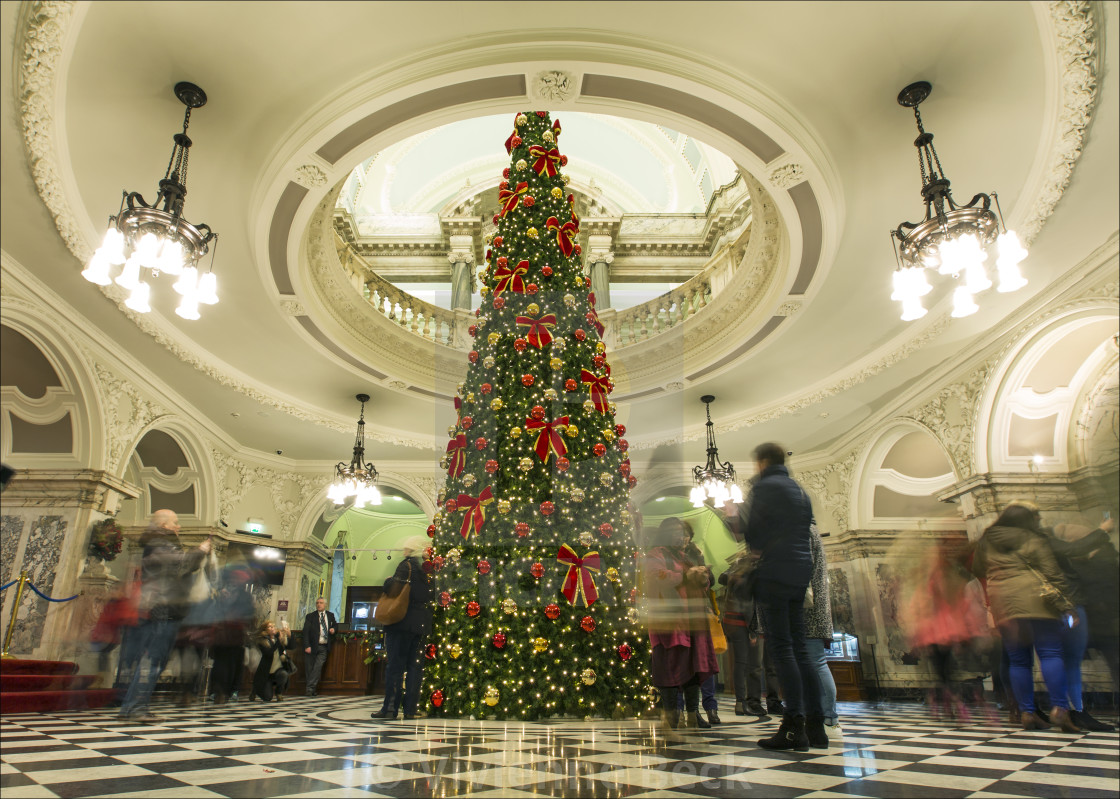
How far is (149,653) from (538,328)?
3.49m

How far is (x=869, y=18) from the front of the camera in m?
3.98

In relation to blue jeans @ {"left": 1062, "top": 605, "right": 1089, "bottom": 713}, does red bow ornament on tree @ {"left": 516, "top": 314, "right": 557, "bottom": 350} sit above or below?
above

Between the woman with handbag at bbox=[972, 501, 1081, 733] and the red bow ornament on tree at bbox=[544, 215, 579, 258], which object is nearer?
the woman with handbag at bbox=[972, 501, 1081, 733]

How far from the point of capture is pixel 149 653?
4.11m

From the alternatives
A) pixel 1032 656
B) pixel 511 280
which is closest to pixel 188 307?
pixel 511 280

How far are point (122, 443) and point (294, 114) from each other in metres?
5.48

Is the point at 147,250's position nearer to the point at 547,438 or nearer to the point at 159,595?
the point at 159,595

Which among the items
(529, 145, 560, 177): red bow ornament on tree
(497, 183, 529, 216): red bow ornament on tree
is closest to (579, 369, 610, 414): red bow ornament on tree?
(497, 183, 529, 216): red bow ornament on tree

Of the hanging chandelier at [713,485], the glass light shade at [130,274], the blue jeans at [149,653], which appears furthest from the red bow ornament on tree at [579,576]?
the hanging chandelier at [713,485]

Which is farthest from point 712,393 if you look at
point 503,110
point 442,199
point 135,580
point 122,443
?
point 122,443

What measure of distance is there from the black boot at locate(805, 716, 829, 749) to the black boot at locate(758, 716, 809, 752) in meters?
0.09

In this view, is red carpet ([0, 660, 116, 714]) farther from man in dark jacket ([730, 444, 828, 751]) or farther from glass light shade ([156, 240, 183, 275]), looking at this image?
man in dark jacket ([730, 444, 828, 751])

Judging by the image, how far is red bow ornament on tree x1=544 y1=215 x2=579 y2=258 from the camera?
16.3 ft

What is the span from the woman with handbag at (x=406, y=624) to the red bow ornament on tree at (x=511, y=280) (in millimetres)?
2061
